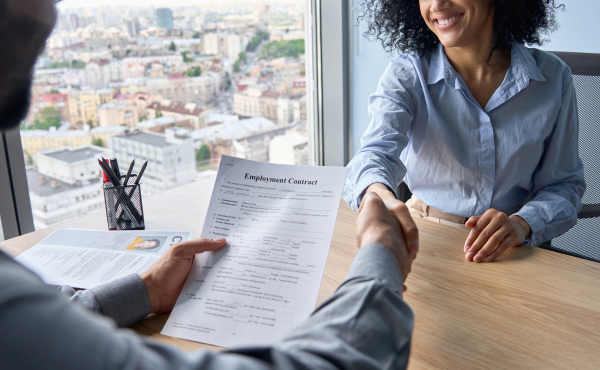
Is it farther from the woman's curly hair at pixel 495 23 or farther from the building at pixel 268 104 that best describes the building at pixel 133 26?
the woman's curly hair at pixel 495 23

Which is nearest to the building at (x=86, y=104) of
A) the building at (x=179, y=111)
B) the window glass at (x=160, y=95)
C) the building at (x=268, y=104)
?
the window glass at (x=160, y=95)

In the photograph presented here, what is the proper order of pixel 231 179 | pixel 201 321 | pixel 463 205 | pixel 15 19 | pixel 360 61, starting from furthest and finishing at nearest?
pixel 360 61 < pixel 463 205 < pixel 231 179 < pixel 201 321 < pixel 15 19

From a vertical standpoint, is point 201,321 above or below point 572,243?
above

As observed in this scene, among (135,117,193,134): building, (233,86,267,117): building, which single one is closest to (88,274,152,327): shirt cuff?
(135,117,193,134): building

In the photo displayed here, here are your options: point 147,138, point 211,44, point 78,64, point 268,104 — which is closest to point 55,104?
point 78,64

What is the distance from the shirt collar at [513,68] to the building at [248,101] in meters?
1.46

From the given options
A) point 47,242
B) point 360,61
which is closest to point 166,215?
point 47,242

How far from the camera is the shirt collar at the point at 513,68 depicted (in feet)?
4.13

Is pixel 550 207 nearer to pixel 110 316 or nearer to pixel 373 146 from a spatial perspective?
pixel 373 146

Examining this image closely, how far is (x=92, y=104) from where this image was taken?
1961mm

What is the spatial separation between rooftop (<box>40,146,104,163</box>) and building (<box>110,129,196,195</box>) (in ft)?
0.31

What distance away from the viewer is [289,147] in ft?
9.61

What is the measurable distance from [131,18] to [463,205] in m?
1.67

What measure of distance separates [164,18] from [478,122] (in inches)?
64.1
